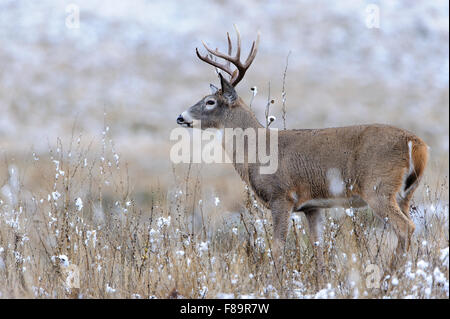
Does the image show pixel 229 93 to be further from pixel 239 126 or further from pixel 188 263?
pixel 188 263

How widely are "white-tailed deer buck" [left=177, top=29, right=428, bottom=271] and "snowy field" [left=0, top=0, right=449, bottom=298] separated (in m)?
0.19

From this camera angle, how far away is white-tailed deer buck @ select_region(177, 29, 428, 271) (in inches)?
298

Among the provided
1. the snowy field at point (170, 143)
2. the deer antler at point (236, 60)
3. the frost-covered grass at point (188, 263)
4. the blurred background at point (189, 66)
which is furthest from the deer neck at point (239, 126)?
the blurred background at point (189, 66)

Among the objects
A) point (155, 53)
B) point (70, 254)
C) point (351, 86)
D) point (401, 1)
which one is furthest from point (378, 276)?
point (401, 1)

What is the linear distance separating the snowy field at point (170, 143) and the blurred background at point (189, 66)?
0.50 feet

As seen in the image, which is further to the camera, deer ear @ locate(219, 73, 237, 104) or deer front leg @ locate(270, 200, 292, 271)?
deer ear @ locate(219, 73, 237, 104)

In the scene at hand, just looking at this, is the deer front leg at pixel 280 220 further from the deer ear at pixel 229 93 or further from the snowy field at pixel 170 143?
the deer ear at pixel 229 93

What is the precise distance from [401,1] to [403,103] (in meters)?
20.4

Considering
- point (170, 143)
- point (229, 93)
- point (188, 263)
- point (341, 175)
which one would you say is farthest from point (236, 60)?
point (170, 143)

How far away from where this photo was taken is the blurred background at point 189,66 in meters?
31.8

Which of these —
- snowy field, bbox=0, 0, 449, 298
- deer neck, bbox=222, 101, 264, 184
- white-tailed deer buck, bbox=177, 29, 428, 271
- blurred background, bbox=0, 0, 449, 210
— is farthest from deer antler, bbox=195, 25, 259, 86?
blurred background, bbox=0, 0, 449, 210

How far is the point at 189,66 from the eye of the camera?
150 feet

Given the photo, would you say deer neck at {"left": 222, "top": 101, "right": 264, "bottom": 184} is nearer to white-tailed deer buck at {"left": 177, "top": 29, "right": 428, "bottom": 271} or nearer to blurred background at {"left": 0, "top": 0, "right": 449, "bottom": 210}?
white-tailed deer buck at {"left": 177, "top": 29, "right": 428, "bottom": 271}

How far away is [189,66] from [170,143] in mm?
19295
